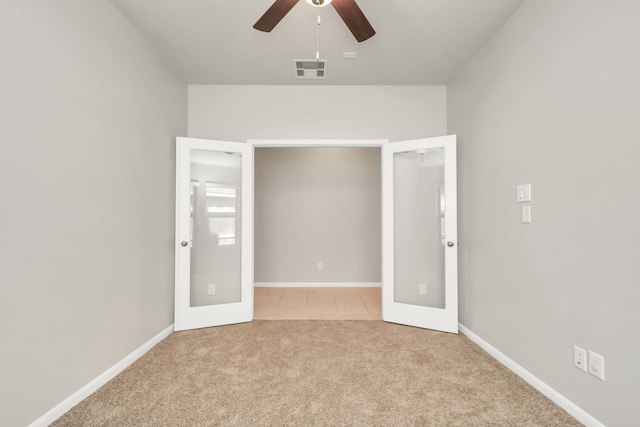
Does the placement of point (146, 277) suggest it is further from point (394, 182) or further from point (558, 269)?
point (558, 269)

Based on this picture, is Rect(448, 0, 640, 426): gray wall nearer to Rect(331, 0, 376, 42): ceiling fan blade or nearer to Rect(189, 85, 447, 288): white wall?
Rect(189, 85, 447, 288): white wall

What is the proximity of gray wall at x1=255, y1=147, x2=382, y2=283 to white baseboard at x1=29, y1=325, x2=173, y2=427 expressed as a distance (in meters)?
2.56

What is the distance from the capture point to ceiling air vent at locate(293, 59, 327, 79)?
2969 mm

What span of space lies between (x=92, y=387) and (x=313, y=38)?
10.3 ft

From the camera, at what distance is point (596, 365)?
1591 mm

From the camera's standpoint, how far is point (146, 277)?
8.58 ft

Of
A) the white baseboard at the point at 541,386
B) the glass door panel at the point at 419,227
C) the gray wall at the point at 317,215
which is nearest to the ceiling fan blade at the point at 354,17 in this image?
the glass door panel at the point at 419,227

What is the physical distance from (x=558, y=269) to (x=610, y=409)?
0.73m

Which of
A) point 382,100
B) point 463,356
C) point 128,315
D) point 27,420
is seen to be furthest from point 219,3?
point 463,356

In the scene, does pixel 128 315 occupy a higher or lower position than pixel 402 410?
higher

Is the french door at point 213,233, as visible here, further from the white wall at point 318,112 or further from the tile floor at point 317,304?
the tile floor at point 317,304

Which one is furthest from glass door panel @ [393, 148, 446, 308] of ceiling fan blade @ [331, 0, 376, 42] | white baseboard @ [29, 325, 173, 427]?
white baseboard @ [29, 325, 173, 427]

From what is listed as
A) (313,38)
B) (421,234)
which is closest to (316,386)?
(421,234)

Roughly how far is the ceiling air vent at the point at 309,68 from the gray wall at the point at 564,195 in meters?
1.50
